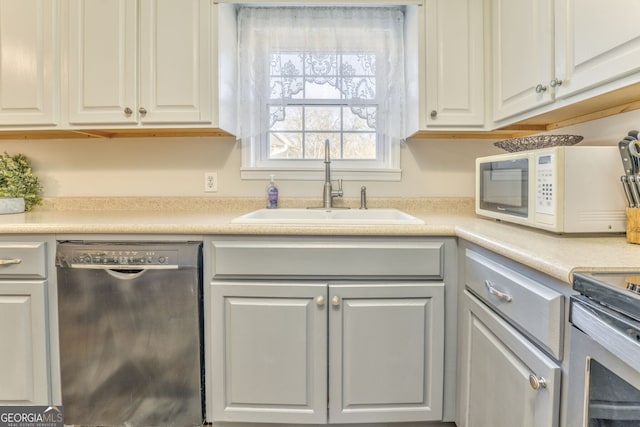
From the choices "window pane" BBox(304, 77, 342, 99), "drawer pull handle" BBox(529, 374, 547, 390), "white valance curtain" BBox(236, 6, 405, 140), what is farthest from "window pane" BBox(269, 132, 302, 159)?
"drawer pull handle" BBox(529, 374, 547, 390)

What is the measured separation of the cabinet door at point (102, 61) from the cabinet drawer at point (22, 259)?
648 mm

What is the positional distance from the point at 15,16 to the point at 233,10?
39.3 inches

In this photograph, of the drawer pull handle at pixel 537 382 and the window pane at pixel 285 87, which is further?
the window pane at pixel 285 87

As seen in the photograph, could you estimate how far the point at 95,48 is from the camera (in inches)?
64.4

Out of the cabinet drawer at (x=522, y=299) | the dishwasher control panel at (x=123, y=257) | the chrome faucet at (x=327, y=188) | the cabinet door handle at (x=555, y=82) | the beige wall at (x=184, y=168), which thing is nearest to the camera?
the cabinet drawer at (x=522, y=299)

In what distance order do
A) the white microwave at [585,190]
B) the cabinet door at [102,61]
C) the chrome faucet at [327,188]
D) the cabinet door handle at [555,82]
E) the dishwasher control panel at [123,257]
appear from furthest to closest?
the chrome faucet at [327,188], the cabinet door at [102,61], the dishwasher control panel at [123,257], the cabinet door handle at [555,82], the white microwave at [585,190]

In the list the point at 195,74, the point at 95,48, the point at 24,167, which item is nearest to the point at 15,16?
the point at 95,48

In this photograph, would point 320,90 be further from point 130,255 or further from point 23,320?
point 23,320

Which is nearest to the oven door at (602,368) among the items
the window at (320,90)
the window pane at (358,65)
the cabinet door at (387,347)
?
the cabinet door at (387,347)

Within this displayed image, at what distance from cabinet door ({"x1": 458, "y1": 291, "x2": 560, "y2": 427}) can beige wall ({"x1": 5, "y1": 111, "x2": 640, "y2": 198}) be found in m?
0.88

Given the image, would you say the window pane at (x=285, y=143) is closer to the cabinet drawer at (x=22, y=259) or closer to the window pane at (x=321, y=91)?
the window pane at (x=321, y=91)

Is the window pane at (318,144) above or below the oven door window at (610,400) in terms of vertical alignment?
above

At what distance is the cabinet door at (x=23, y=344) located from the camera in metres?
1.33

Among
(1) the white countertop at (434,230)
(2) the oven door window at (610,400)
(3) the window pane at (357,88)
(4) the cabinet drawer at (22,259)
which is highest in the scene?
(3) the window pane at (357,88)
